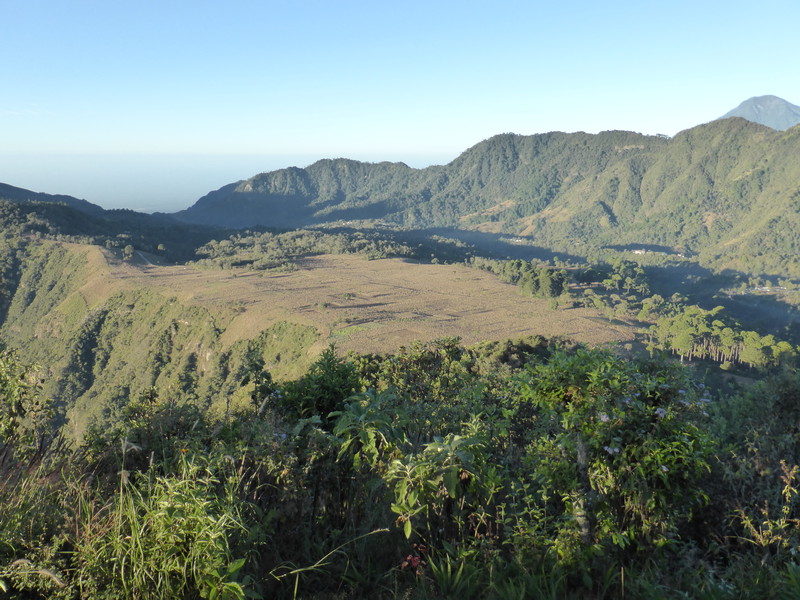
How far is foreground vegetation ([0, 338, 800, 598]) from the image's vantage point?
2311 millimetres

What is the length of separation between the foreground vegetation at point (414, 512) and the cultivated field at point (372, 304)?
3392 cm

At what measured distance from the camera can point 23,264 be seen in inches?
3110

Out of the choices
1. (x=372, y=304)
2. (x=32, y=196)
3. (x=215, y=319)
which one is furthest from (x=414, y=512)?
(x=32, y=196)

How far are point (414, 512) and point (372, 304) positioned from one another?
5420 centimetres

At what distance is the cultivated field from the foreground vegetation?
33917 millimetres

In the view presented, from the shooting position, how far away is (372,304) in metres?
56.8

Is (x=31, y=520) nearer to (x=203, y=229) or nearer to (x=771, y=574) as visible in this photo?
(x=771, y=574)

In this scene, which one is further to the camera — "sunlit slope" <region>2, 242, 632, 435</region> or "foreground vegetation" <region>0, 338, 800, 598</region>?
"sunlit slope" <region>2, 242, 632, 435</region>

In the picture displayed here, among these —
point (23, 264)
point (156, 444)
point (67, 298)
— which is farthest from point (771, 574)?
point (23, 264)

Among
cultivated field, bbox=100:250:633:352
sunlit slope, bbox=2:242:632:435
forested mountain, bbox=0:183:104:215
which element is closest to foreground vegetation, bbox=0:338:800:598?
sunlit slope, bbox=2:242:632:435

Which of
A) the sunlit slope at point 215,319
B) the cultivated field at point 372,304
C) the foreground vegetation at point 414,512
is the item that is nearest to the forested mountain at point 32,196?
the sunlit slope at point 215,319

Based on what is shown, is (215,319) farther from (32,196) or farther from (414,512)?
(32,196)

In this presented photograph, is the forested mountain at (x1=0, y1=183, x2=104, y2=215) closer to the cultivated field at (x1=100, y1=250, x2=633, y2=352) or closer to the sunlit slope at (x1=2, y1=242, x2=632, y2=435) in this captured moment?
the sunlit slope at (x1=2, y1=242, x2=632, y2=435)

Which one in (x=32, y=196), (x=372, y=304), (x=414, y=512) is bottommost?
(x=372, y=304)
